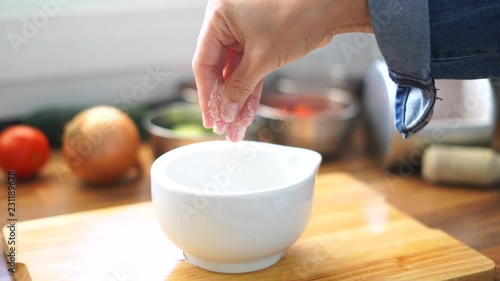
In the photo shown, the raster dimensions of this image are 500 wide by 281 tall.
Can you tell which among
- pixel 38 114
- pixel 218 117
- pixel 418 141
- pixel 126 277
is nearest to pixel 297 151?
pixel 218 117

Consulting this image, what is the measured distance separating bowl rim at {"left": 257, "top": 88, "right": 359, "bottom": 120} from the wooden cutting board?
270 millimetres

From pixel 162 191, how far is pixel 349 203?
34 cm

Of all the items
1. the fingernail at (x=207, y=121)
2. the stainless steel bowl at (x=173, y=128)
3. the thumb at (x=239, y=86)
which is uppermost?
the thumb at (x=239, y=86)

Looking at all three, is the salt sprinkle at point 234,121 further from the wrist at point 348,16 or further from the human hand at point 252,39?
the wrist at point 348,16

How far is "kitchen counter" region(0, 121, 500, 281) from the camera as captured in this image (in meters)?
0.98

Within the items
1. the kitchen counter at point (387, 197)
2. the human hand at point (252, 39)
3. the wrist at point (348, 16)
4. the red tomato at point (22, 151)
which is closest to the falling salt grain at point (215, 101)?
the human hand at point (252, 39)

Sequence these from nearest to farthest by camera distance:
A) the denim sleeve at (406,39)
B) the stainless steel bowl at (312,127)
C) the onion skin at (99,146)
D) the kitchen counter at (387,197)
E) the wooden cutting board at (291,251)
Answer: the denim sleeve at (406,39) → the wooden cutting board at (291,251) → the kitchen counter at (387,197) → the onion skin at (99,146) → the stainless steel bowl at (312,127)

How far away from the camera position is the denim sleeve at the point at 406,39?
26.1 inches

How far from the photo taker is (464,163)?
1104mm

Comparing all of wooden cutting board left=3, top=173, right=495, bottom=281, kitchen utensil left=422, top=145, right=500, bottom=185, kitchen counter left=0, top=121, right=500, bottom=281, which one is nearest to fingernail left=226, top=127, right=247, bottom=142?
wooden cutting board left=3, top=173, right=495, bottom=281

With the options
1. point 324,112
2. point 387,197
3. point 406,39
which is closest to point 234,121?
point 406,39

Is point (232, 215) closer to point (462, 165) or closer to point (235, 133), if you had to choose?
point (235, 133)

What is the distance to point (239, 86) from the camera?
0.77 metres

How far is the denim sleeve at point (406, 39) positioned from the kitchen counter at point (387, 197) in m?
0.31
